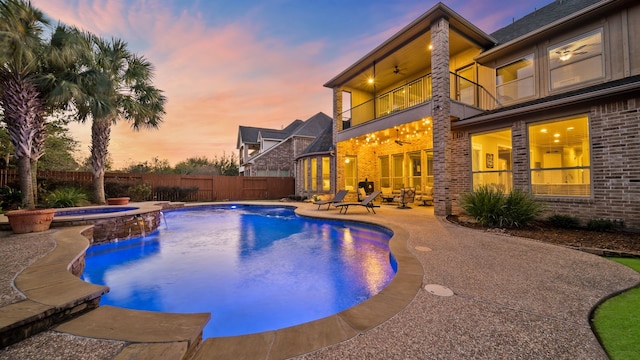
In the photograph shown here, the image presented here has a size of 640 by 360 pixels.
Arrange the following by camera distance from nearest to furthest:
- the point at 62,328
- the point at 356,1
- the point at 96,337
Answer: the point at 96,337
the point at 62,328
the point at 356,1

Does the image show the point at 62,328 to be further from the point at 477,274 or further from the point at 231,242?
the point at 231,242

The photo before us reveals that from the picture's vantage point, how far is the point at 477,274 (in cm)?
326

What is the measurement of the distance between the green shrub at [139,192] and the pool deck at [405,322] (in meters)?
12.3

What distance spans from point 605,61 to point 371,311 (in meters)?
10.2

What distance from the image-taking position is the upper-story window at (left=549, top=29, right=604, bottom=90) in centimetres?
734

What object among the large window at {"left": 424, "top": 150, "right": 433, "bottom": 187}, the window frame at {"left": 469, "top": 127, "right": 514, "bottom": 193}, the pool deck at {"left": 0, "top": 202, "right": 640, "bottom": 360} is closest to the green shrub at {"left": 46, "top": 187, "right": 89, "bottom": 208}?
the pool deck at {"left": 0, "top": 202, "right": 640, "bottom": 360}

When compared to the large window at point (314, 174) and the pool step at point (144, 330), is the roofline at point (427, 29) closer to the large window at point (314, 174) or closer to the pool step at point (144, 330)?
the large window at point (314, 174)

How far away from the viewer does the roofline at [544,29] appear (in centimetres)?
690

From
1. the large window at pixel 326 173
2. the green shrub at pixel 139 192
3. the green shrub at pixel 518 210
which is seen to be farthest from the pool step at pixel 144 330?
the green shrub at pixel 139 192

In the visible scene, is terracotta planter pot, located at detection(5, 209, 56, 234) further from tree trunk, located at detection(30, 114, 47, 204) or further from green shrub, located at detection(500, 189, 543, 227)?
green shrub, located at detection(500, 189, 543, 227)

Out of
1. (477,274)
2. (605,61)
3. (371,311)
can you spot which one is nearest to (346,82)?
(605,61)

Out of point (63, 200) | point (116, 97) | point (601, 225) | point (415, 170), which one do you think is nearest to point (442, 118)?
point (601, 225)

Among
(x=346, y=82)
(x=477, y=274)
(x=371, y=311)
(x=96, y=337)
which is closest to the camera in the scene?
(x=96, y=337)

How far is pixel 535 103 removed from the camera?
734 cm
